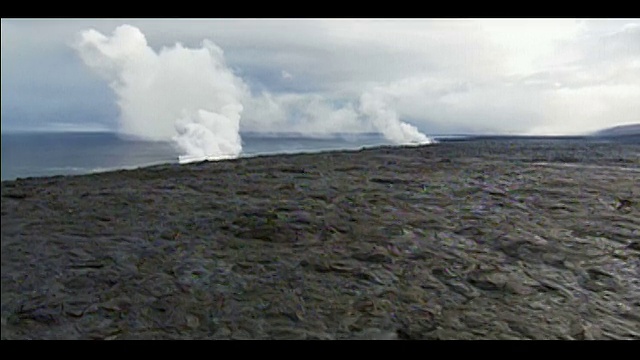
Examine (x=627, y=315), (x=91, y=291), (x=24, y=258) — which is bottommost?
(x=627, y=315)

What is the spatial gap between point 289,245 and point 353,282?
50cm

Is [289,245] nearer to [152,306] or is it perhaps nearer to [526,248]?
[152,306]

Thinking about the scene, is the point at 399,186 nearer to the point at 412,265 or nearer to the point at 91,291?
the point at 412,265

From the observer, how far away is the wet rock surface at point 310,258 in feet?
7.69

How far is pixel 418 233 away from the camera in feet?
11.4

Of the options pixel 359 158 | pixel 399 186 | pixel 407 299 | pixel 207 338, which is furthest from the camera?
pixel 359 158

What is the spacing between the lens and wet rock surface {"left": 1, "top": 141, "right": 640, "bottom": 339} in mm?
2344

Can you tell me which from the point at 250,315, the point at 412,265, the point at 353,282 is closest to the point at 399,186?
the point at 412,265

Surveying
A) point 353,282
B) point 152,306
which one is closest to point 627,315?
point 353,282

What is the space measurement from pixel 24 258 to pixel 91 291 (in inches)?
11.3

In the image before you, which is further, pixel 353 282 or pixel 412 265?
pixel 412 265

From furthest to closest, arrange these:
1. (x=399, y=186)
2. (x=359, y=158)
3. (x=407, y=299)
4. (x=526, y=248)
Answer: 1. (x=359, y=158)
2. (x=399, y=186)
3. (x=526, y=248)
4. (x=407, y=299)

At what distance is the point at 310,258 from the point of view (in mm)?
3016

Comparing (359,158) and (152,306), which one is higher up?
(359,158)
